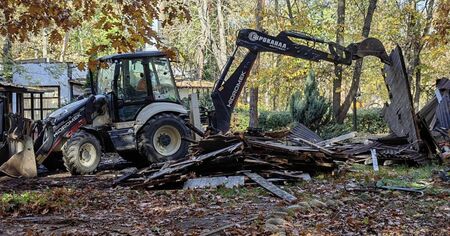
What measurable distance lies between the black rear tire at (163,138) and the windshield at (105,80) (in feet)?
4.32

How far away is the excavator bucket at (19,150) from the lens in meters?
9.29

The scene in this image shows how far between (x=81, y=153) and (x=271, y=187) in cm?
462

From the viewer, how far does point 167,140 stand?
11094 mm

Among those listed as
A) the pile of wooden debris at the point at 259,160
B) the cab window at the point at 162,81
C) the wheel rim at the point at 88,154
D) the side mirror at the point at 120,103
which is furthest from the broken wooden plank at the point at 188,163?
the cab window at the point at 162,81

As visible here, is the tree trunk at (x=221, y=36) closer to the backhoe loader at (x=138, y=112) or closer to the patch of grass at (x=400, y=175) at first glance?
the backhoe loader at (x=138, y=112)

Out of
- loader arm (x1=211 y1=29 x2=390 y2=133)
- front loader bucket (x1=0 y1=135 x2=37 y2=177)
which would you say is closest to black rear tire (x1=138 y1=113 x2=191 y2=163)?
loader arm (x1=211 y1=29 x2=390 y2=133)

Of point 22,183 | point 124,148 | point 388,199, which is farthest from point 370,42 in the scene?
point 22,183

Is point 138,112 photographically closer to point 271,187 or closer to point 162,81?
point 162,81

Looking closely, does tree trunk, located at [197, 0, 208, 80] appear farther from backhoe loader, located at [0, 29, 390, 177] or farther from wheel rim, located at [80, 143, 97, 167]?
wheel rim, located at [80, 143, 97, 167]

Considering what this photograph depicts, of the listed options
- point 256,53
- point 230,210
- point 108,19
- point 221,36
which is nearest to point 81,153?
point 256,53

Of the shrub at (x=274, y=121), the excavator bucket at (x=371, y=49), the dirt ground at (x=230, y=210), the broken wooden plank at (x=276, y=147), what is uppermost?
the excavator bucket at (x=371, y=49)

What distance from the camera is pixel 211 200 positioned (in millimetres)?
7078

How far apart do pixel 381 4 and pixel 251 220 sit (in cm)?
2329

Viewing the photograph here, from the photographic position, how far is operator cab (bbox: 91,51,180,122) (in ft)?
35.7
